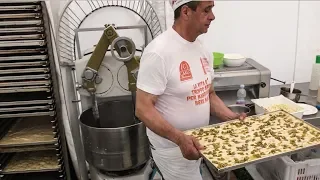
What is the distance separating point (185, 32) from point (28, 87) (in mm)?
987

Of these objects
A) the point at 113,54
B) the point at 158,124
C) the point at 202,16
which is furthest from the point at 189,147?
the point at 113,54

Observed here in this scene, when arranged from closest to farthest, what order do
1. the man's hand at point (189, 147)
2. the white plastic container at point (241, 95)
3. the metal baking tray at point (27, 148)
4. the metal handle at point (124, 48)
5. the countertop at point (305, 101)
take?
the man's hand at point (189, 147) < the metal handle at point (124, 48) < the metal baking tray at point (27, 148) < the countertop at point (305, 101) < the white plastic container at point (241, 95)

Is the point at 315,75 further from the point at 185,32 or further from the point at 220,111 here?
the point at 185,32

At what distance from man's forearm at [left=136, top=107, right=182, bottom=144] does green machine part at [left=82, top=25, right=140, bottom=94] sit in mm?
569

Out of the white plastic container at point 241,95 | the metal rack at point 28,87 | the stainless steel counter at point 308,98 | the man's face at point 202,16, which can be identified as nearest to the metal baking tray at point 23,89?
the metal rack at point 28,87

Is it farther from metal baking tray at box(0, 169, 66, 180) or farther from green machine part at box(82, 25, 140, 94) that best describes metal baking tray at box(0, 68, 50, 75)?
metal baking tray at box(0, 169, 66, 180)

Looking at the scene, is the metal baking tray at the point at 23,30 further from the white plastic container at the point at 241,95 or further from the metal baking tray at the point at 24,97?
the white plastic container at the point at 241,95

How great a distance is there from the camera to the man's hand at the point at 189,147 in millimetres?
1271

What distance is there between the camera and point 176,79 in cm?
139

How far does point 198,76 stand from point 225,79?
2.38 feet

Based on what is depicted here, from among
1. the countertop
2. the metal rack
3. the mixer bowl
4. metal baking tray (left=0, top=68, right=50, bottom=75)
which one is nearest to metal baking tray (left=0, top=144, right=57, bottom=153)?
the metal rack

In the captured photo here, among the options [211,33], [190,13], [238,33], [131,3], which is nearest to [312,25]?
[238,33]

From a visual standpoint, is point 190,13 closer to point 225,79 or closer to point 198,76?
point 198,76

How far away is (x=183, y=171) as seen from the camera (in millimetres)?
1528
